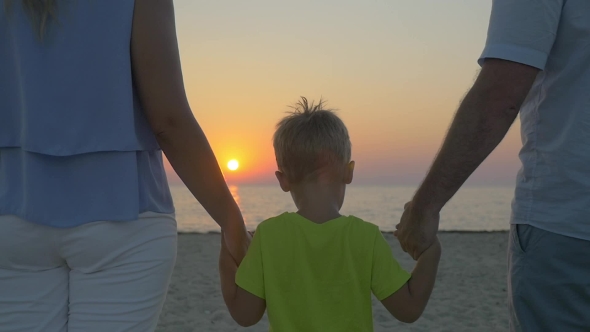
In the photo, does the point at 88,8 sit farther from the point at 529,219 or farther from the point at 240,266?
the point at 529,219

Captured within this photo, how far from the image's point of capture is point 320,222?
7.02ft

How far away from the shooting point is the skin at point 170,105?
1765mm

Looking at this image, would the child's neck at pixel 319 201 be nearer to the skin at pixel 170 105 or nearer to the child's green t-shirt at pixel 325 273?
the child's green t-shirt at pixel 325 273

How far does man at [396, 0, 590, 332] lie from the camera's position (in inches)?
72.9

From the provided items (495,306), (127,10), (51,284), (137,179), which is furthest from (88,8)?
(495,306)

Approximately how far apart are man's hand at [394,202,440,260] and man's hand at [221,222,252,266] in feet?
1.96

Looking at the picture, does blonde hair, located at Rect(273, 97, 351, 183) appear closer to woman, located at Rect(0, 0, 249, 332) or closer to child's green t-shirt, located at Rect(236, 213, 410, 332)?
child's green t-shirt, located at Rect(236, 213, 410, 332)

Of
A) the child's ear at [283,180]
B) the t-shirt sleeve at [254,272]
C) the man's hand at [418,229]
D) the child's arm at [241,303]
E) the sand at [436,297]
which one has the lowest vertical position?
the sand at [436,297]

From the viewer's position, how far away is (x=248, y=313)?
2.17m

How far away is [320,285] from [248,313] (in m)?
0.30

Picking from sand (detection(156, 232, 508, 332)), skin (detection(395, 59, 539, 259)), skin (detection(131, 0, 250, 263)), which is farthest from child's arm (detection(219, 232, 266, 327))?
sand (detection(156, 232, 508, 332))

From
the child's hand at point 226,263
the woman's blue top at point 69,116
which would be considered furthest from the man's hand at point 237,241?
the woman's blue top at point 69,116

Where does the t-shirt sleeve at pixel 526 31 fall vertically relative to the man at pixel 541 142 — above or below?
above

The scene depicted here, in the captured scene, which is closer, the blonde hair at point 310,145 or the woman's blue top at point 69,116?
the woman's blue top at point 69,116
